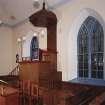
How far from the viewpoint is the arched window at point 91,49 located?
5.02m

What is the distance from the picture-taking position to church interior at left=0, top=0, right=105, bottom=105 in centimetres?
455

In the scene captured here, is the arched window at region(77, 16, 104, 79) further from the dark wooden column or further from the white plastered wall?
the white plastered wall

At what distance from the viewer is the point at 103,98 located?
2756 millimetres

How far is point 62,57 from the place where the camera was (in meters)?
5.83

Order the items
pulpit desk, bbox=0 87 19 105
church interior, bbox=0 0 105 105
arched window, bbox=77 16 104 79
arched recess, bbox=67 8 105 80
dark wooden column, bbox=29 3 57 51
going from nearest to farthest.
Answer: pulpit desk, bbox=0 87 19 105, church interior, bbox=0 0 105 105, dark wooden column, bbox=29 3 57 51, arched window, bbox=77 16 104 79, arched recess, bbox=67 8 105 80

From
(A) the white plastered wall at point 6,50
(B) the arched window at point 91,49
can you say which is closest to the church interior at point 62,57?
(B) the arched window at point 91,49

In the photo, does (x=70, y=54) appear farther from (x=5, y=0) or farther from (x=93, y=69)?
(x=5, y=0)

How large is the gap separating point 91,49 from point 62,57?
1.02 metres

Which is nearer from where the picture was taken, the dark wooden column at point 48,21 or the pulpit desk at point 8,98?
the pulpit desk at point 8,98

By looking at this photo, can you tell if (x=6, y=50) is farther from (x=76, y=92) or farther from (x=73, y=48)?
(x=76, y=92)

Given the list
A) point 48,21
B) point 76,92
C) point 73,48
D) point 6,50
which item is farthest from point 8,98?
point 6,50

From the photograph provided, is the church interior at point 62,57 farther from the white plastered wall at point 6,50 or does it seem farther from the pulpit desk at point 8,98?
the white plastered wall at point 6,50

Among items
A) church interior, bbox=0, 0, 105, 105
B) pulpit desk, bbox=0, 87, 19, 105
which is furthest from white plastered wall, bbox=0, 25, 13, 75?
pulpit desk, bbox=0, 87, 19, 105

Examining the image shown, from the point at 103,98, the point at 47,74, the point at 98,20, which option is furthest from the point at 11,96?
the point at 98,20
